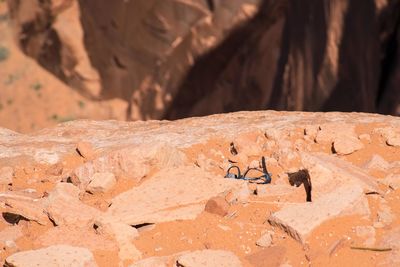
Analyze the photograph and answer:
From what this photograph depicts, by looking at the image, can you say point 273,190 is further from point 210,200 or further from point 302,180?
point 210,200

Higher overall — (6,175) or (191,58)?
(6,175)

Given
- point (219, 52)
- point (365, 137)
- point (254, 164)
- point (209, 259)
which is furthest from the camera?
point (219, 52)

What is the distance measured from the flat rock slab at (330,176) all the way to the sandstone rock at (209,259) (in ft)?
1.21

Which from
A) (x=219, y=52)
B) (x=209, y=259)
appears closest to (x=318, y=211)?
(x=209, y=259)

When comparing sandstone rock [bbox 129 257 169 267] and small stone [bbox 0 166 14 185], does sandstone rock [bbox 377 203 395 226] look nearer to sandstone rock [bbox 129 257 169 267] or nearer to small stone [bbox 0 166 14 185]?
sandstone rock [bbox 129 257 169 267]

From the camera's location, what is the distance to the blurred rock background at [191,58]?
18.6ft

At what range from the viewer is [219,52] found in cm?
669

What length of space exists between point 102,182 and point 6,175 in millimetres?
450

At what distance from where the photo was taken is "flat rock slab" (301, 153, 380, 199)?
1989mm

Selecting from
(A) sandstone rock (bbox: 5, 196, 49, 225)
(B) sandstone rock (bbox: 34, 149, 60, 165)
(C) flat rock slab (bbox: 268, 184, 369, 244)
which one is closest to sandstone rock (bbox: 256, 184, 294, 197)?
(C) flat rock slab (bbox: 268, 184, 369, 244)

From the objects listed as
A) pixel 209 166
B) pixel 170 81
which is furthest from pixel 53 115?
pixel 209 166

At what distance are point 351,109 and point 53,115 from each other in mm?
4249

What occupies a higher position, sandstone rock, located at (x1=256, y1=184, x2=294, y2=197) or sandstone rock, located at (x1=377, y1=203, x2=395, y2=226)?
sandstone rock, located at (x1=377, y1=203, x2=395, y2=226)

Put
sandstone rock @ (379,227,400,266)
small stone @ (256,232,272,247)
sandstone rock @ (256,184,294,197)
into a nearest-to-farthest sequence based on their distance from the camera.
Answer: sandstone rock @ (379,227,400,266), small stone @ (256,232,272,247), sandstone rock @ (256,184,294,197)
